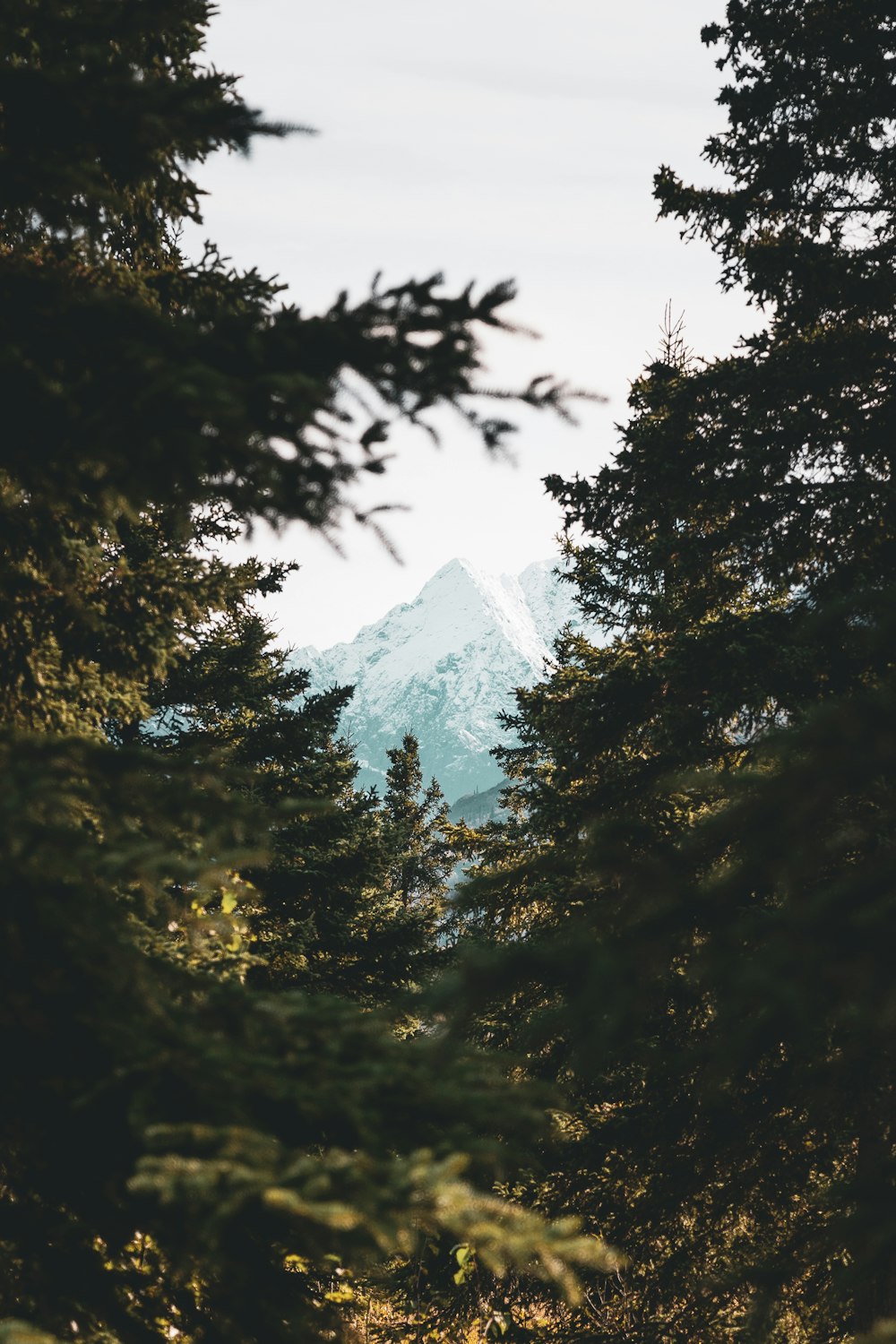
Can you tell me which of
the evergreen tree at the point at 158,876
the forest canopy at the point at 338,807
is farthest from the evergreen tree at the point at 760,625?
the evergreen tree at the point at 158,876

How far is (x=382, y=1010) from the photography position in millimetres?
3012

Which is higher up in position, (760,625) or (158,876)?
(760,625)

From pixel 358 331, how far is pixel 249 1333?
4.22 meters

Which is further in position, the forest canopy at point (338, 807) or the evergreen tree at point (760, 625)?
the evergreen tree at point (760, 625)

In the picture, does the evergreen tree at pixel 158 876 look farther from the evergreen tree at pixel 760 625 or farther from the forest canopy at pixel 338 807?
the evergreen tree at pixel 760 625

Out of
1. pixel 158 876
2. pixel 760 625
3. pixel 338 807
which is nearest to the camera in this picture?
pixel 158 876

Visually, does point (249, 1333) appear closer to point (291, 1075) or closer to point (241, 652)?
point (291, 1075)

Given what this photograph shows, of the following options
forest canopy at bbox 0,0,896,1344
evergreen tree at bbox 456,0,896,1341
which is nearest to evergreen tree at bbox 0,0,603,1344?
forest canopy at bbox 0,0,896,1344

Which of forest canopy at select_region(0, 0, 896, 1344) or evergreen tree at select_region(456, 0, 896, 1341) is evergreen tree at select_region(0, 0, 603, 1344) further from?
evergreen tree at select_region(456, 0, 896, 1341)

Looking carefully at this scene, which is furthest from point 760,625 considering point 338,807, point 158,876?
point 158,876

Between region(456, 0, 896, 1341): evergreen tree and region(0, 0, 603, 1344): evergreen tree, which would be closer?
region(0, 0, 603, 1344): evergreen tree

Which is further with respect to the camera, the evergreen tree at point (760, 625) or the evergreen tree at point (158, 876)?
the evergreen tree at point (760, 625)

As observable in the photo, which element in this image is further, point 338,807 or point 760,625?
point 760,625

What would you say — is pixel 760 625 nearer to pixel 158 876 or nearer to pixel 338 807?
pixel 338 807
